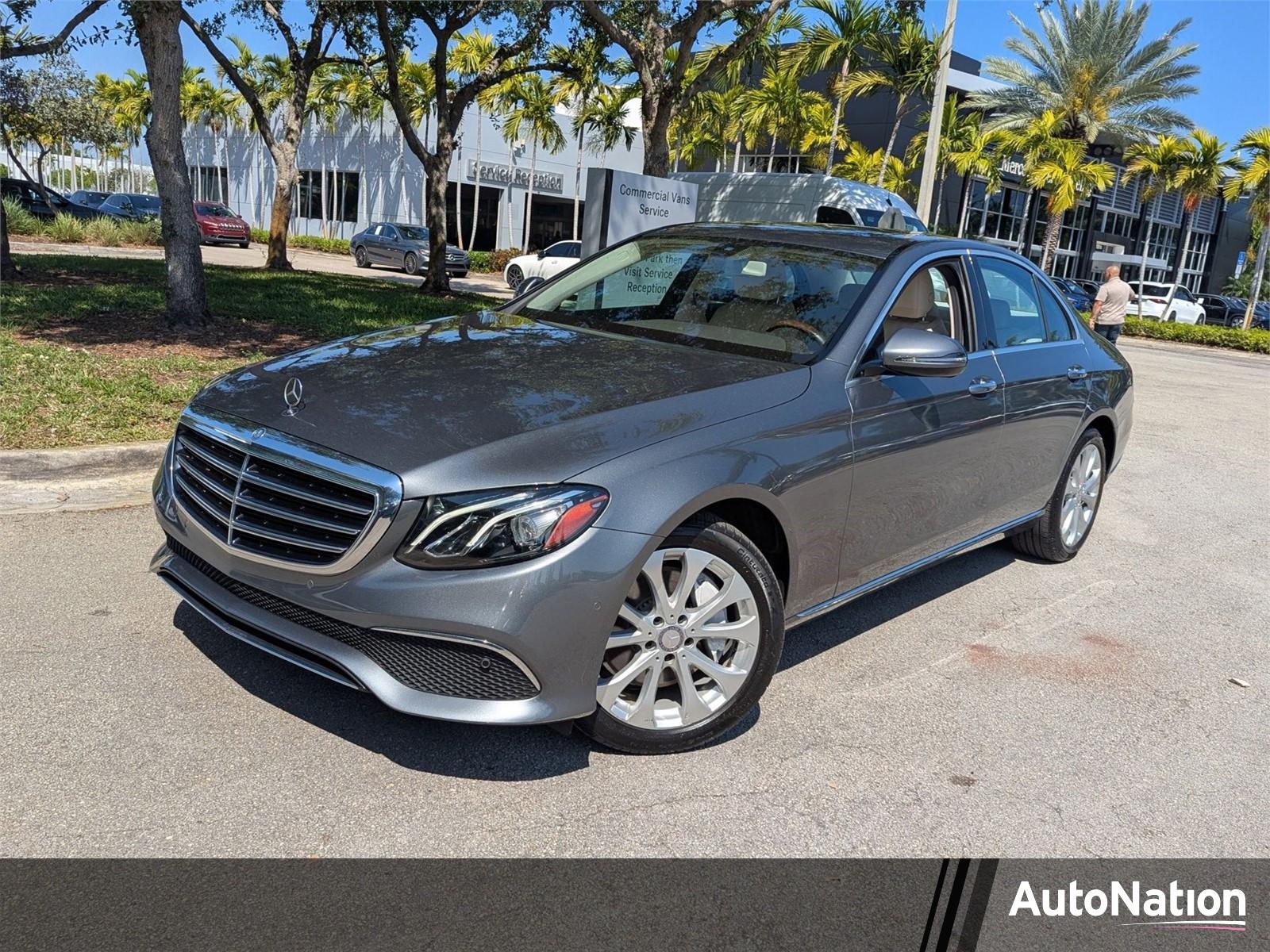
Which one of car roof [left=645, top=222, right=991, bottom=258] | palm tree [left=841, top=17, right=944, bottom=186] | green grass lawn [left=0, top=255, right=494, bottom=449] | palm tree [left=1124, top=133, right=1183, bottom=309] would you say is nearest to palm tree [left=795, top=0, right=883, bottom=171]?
palm tree [left=841, top=17, right=944, bottom=186]

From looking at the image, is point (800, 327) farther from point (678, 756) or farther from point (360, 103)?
point (360, 103)

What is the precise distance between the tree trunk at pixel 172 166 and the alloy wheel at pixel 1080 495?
7.57m

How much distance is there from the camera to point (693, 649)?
11.0ft

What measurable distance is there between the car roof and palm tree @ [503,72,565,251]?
1207 inches

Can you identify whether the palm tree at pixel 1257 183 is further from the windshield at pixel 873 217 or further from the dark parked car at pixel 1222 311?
the windshield at pixel 873 217

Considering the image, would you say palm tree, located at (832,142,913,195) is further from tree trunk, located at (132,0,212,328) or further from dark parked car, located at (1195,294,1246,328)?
tree trunk, located at (132,0,212,328)

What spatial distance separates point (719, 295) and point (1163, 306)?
134ft

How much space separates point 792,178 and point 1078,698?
15479mm

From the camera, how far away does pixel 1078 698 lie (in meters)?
4.20

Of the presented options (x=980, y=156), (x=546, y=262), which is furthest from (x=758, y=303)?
(x=980, y=156)

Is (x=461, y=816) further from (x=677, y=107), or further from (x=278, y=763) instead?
(x=677, y=107)

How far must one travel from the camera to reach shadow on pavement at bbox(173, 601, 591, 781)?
3.28m

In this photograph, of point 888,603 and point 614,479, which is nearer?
point 614,479

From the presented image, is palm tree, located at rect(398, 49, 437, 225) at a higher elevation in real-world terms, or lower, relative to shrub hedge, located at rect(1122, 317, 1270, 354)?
higher
